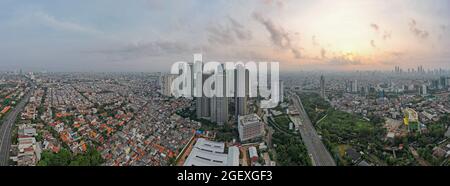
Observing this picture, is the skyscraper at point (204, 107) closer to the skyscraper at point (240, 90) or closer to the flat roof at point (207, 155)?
the skyscraper at point (240, 90)

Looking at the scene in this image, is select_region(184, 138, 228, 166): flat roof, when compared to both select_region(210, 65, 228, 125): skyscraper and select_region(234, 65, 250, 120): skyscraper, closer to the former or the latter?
select_region(210, 65, 228, 125): skyscraper

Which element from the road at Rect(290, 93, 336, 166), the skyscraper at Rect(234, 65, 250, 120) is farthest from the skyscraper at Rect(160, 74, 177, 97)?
the road at Rect(290, 93, 336, 166)

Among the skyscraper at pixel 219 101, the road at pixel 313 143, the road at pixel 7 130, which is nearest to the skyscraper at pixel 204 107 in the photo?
the skyscraper at pixel 219 101

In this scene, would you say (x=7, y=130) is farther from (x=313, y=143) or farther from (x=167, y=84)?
(x=313, y=143)
